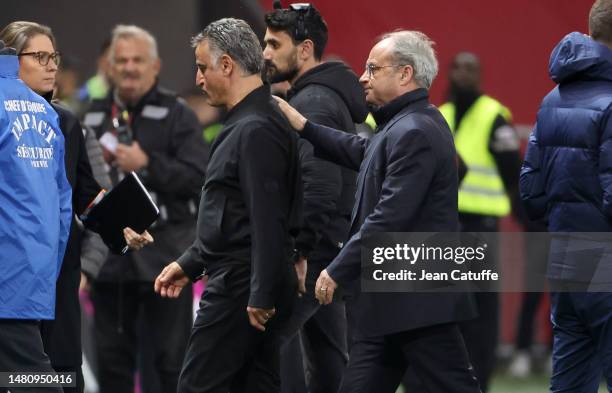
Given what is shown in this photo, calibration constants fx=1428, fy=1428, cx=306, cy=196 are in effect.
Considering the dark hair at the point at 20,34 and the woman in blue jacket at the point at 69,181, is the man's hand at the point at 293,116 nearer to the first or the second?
the woman in blue jacket at the point at 69,181

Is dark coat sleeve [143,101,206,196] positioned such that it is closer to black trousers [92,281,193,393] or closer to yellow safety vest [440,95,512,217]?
black trousers [92,281,193,393]

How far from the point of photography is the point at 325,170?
21.0ft

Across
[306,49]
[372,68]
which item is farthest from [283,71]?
[372,68]

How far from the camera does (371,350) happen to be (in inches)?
220

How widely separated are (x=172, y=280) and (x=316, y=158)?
1002 mm

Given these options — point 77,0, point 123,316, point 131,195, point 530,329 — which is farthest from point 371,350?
point 77,0

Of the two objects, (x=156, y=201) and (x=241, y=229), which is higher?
(x=241, y=229)

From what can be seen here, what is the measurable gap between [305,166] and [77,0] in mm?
5034

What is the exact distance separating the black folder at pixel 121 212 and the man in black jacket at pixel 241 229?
0.59m

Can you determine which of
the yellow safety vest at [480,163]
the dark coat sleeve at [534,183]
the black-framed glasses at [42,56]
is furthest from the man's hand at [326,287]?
the yellow safety vest at [480,163]

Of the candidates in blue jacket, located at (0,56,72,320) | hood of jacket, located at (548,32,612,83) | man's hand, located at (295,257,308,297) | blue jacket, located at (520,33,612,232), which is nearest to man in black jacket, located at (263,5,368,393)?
man's hand, located at (295,257,308,297)

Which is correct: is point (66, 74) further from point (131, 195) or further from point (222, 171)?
point (222, 171)

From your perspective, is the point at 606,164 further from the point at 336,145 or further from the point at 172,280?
the point at 172,280

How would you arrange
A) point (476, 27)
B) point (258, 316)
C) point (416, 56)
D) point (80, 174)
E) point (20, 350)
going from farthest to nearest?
1. point (476, 27)
2. point (80, 174)
3. point (416, 56)
4. point (258, 316)
5. point (20, 350)
